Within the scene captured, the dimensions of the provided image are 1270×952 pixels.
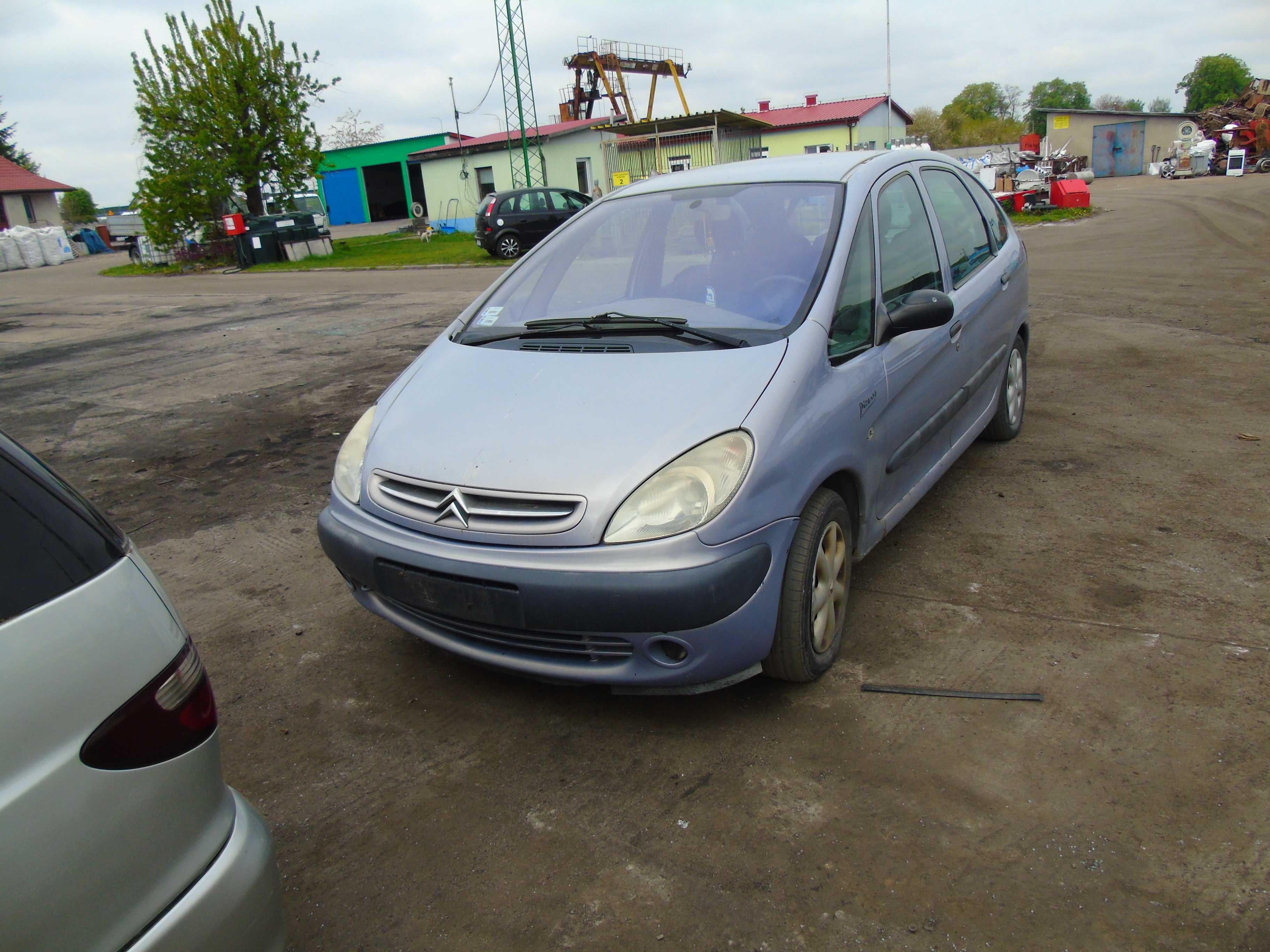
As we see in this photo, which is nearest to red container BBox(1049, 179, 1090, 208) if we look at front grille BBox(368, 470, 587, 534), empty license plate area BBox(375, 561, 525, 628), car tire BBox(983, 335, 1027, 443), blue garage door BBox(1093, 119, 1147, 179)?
car tire BBox(983, 335, 1027, 443)

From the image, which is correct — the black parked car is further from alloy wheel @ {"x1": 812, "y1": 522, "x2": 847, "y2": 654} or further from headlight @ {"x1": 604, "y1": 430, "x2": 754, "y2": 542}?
headlight @ {"x1": 604, "y1": 430, "x2": 754, "y2": 542}

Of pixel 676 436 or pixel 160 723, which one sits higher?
pixel 676 436

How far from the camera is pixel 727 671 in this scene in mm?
2684

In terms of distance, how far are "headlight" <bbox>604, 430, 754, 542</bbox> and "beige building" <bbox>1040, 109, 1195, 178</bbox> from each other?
5144 centimetres

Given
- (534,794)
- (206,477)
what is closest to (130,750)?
(534,794)

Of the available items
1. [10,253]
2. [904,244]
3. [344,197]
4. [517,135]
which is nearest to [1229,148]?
[517,135]

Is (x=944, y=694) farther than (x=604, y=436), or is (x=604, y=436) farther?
(x=944, y=694)

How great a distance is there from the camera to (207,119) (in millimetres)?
27422

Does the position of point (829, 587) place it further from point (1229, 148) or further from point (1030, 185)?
point (1229, 148)

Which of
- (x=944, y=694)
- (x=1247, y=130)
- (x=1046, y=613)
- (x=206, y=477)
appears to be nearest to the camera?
(x=944, y=694)

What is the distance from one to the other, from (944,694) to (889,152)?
99.0 inches

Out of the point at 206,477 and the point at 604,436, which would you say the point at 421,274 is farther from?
the point at 604,436

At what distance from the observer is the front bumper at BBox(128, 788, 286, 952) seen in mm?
1505

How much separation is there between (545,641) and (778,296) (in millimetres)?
1488
